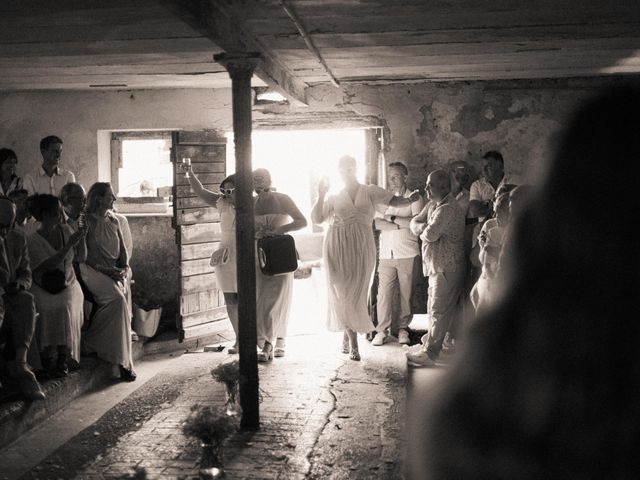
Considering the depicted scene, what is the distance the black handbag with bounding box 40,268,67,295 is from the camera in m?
7.05

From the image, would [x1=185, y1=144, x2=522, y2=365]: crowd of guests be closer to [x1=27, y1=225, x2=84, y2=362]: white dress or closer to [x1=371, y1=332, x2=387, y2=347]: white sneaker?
[x1=371, y1=332, x2=387, y2=347]: white sneaker

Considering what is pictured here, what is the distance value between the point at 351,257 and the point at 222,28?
365 centimetres

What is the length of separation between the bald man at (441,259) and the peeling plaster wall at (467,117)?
1.54 meters

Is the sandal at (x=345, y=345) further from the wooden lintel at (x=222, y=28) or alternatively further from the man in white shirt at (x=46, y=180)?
the man in white shirt at (x=46, y=180)

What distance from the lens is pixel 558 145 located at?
0.83m

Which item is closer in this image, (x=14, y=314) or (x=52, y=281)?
(x=14, y=314)

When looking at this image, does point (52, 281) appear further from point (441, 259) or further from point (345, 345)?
point (441, 259)

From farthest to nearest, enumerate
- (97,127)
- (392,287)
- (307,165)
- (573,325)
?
(307,165) → (97,127) → (392,287) → (573,325)

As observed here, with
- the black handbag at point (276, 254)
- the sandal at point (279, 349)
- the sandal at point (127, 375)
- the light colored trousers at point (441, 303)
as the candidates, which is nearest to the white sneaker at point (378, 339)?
the light colored trousers at point (441, 303)

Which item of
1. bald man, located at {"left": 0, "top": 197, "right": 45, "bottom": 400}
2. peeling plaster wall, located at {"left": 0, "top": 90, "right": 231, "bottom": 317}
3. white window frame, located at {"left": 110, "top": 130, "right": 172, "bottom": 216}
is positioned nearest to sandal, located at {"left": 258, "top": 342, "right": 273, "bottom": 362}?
peeling plaster wall, located at {"left": 0, "top": 90, "right": 231, "bottom": 317}

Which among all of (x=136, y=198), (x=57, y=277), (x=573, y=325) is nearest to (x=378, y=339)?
(x=136, y=198)

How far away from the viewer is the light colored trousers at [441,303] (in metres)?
8.01

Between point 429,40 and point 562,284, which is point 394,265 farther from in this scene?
point 562,284

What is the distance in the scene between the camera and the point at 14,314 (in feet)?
20.9
